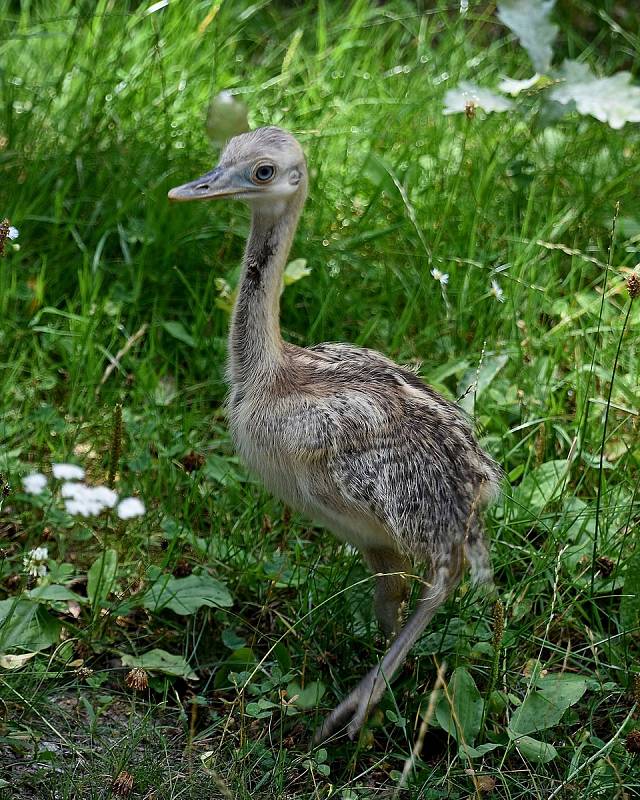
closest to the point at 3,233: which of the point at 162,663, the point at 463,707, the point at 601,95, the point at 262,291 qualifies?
the point at 262,291

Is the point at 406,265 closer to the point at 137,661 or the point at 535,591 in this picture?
the point at 535,591

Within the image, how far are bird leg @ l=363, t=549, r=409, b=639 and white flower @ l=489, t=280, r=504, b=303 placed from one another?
3.36 ft

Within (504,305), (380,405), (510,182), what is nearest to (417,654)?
(380,405)

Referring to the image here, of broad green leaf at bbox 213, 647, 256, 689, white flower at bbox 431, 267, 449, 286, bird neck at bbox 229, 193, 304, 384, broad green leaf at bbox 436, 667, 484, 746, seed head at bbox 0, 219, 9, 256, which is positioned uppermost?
seed head at bbox 0, 219, 9, 256

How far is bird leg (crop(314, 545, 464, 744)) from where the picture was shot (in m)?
2.70

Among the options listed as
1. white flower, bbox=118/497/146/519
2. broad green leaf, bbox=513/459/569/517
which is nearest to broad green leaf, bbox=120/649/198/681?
white flower, bbox=118/497/146/519

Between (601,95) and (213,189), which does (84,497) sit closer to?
A: (213,189)

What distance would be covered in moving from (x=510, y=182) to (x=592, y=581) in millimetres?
1877

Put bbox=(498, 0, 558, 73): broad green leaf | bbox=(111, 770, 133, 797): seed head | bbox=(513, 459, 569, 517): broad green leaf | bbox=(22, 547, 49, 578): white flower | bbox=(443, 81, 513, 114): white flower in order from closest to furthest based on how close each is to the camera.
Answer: bbox=(111, 770, 133, 797): seed head, bbox=(22, 547, 49, 578): white flower, bbox=(513, 459, 569, 517): broad green leaf, bbox=(443, 81, 513, 114): white flower, bbox=(498, 0, 558, 73): broad green leaf

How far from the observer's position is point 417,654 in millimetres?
2893

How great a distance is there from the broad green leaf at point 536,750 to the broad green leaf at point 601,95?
2.17 m

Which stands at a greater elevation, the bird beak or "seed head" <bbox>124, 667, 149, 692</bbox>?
the bird beak

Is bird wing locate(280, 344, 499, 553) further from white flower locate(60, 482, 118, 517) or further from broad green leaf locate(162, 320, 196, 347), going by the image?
broad green leaf locate(162, 320, 196, 347)

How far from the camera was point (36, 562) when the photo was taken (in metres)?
2.85
